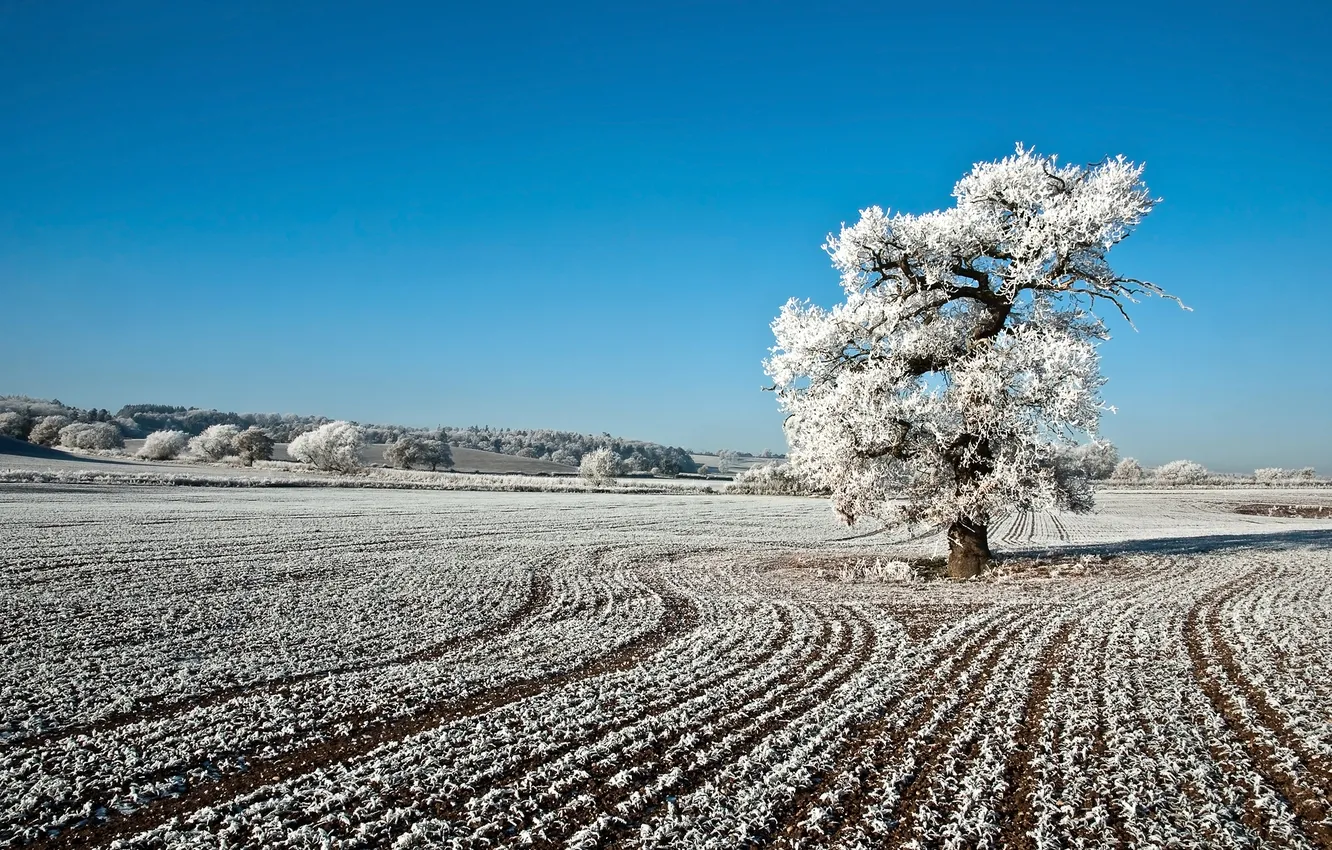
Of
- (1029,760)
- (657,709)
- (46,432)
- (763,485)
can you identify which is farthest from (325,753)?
(46,432)

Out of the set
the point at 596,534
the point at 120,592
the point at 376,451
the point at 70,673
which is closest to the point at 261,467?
the point at 376,451

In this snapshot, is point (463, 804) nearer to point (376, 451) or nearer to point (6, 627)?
point (6, 627)

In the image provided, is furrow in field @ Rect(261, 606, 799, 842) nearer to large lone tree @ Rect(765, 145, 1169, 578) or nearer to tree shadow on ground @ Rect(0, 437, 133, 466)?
large lone tree @ Rect(765, 145, 1169, 578)

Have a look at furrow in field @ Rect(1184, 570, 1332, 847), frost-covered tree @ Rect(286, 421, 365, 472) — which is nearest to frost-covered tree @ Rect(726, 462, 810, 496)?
frost-covered tree @ Rect(286, 421, 365, 472)

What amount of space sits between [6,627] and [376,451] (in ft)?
474

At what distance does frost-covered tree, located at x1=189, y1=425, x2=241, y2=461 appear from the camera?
112 m

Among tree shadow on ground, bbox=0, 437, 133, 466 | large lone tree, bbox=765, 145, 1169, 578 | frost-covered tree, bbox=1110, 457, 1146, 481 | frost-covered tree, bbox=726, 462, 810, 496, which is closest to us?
large lone tree, bbox=765, 145, 1169, 578

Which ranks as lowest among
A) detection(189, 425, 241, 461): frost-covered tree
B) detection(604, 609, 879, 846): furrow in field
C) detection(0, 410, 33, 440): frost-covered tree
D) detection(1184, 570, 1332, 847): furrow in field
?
detection(604, 609, 879, 846): furrow in field

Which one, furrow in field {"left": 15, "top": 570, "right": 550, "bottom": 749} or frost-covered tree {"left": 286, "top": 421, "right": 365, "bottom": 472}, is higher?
frost-covered tree {"left": 286, "top": 421, "right": 365, "bottom": 472}

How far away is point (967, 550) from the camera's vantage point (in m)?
19.6

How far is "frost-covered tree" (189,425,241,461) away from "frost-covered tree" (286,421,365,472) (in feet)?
29.2

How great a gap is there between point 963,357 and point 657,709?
13.3 metres

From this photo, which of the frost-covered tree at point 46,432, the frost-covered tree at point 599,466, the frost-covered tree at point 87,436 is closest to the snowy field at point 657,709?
the frost-covered tree at point 599,466

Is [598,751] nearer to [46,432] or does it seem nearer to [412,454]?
[412,454]
